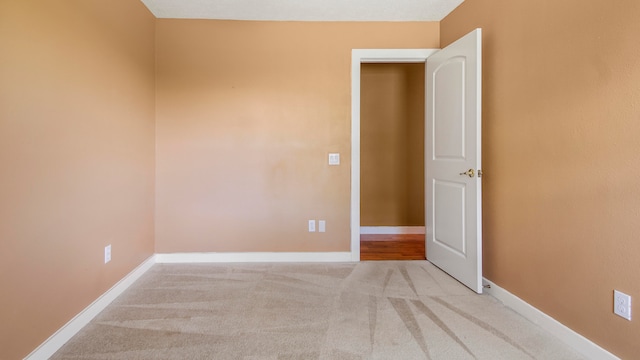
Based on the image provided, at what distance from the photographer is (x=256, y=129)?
298 cm

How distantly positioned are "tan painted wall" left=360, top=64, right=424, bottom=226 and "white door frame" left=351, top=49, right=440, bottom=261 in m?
1.19

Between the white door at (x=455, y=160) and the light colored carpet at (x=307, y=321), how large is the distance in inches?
10.4

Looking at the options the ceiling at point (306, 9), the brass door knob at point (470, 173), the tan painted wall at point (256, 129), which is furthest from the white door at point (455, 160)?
the tan painted wall at point (256, 129)

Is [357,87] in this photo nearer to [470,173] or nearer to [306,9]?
[306,9]

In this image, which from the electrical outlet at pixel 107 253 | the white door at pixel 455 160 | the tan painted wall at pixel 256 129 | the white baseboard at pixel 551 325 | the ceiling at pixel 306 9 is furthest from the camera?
the tan painted wall at pixel 256 129

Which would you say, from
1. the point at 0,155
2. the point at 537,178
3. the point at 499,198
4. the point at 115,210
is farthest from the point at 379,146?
the point at 0,155

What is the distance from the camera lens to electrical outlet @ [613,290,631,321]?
138 cm

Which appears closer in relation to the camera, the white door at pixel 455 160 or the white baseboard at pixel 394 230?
the white door at pixel 455 160

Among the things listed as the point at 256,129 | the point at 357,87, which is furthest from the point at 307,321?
the point at 357,87

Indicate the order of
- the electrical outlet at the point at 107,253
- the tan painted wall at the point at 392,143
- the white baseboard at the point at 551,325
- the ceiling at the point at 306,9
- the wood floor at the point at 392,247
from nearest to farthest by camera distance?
the white baseboard at the point at 551,325
the electrical outlet at the point at 107,253
the ceiling at the point at 306,9
the wood floor at the point at 392,247
the tan painted wall at the point at 392,143

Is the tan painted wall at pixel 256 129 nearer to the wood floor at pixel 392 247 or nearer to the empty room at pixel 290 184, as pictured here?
the empty room at pixel 290 184

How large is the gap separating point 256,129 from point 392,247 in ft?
6.89

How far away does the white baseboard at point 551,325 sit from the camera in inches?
60.0

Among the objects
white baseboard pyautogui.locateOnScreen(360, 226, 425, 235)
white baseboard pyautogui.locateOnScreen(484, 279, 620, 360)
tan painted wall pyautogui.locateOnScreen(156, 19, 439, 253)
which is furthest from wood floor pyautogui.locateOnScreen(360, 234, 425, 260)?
white baseboard pyautogui.locateOnScreen(484, 279, 620, 360)
